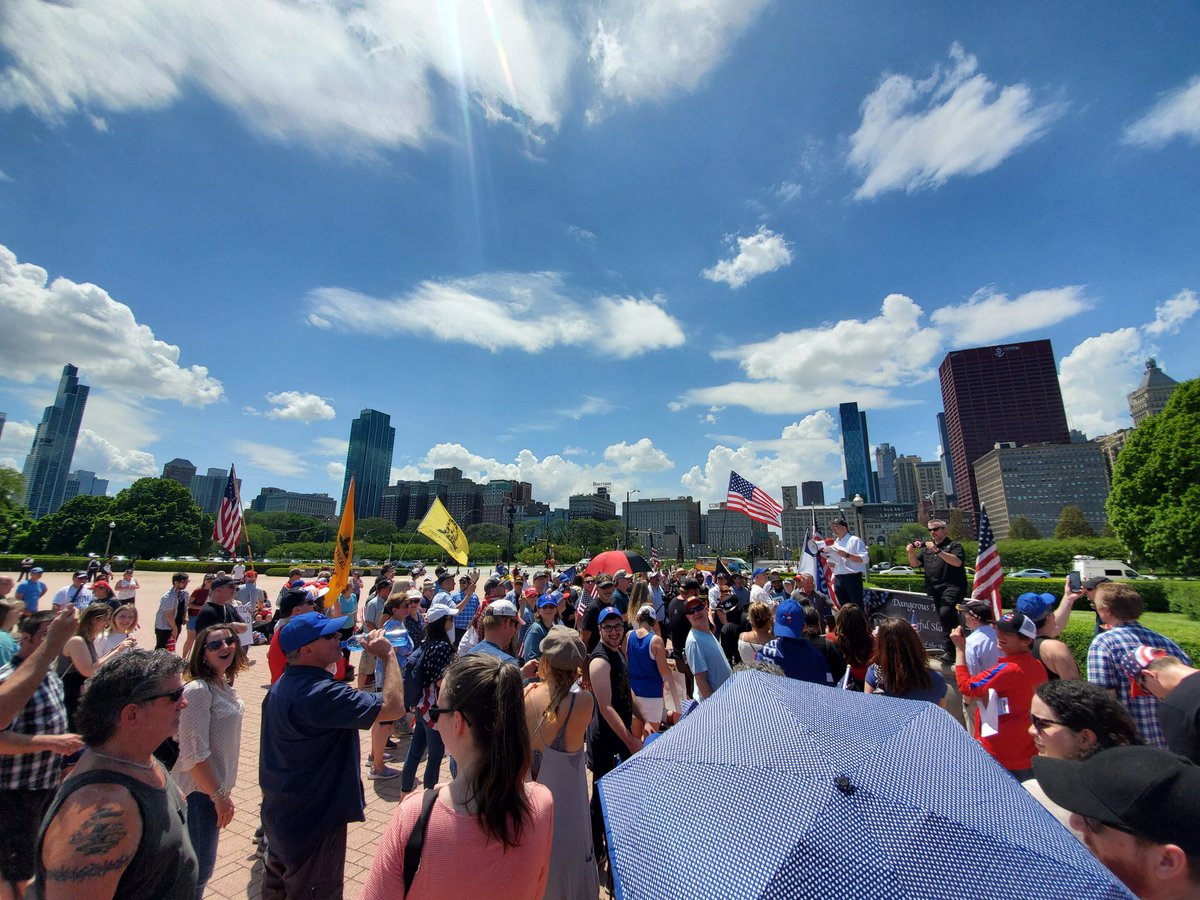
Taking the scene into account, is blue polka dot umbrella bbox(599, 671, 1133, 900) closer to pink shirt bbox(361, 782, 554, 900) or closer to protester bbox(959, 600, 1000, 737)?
pink shirt bbox(361, 782, 554, 900)

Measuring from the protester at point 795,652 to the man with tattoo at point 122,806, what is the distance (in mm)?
4276

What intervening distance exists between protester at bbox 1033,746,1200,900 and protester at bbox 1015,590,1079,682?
1.63 m

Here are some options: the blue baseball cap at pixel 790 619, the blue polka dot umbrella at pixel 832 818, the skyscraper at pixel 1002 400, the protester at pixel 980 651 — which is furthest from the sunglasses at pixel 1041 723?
the skyscraper at pixel 1002 400

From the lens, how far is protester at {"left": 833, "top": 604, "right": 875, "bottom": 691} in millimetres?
5143

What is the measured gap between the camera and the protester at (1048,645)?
3789 mm

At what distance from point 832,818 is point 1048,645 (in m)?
3.62

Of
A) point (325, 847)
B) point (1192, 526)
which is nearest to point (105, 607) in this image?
point (325, 847)

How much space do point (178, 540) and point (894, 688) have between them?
80.7 metres

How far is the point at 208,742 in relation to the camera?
10.8 feet

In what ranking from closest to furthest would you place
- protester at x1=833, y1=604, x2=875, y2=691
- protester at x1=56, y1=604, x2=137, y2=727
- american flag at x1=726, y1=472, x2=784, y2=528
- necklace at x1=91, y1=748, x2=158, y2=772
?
1. necklace at x1=91, y1=748, x2=158, y2=772
2. protester at x1=56, y1=604, x2=137, y2=727
3. protester at x1=833, y1=604, x2=875, y2=691
4. american flag at x1=726, y1=472, x2=784, y2=528

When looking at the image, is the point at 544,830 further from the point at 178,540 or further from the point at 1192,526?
the point at 178,540

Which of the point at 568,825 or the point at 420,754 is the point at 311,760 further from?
the point at 420,754

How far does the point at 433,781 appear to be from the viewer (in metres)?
5.09

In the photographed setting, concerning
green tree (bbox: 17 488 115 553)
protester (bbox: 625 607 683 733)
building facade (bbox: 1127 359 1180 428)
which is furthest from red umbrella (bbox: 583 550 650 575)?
building facade (bbox: 1127 359 1180 428)
